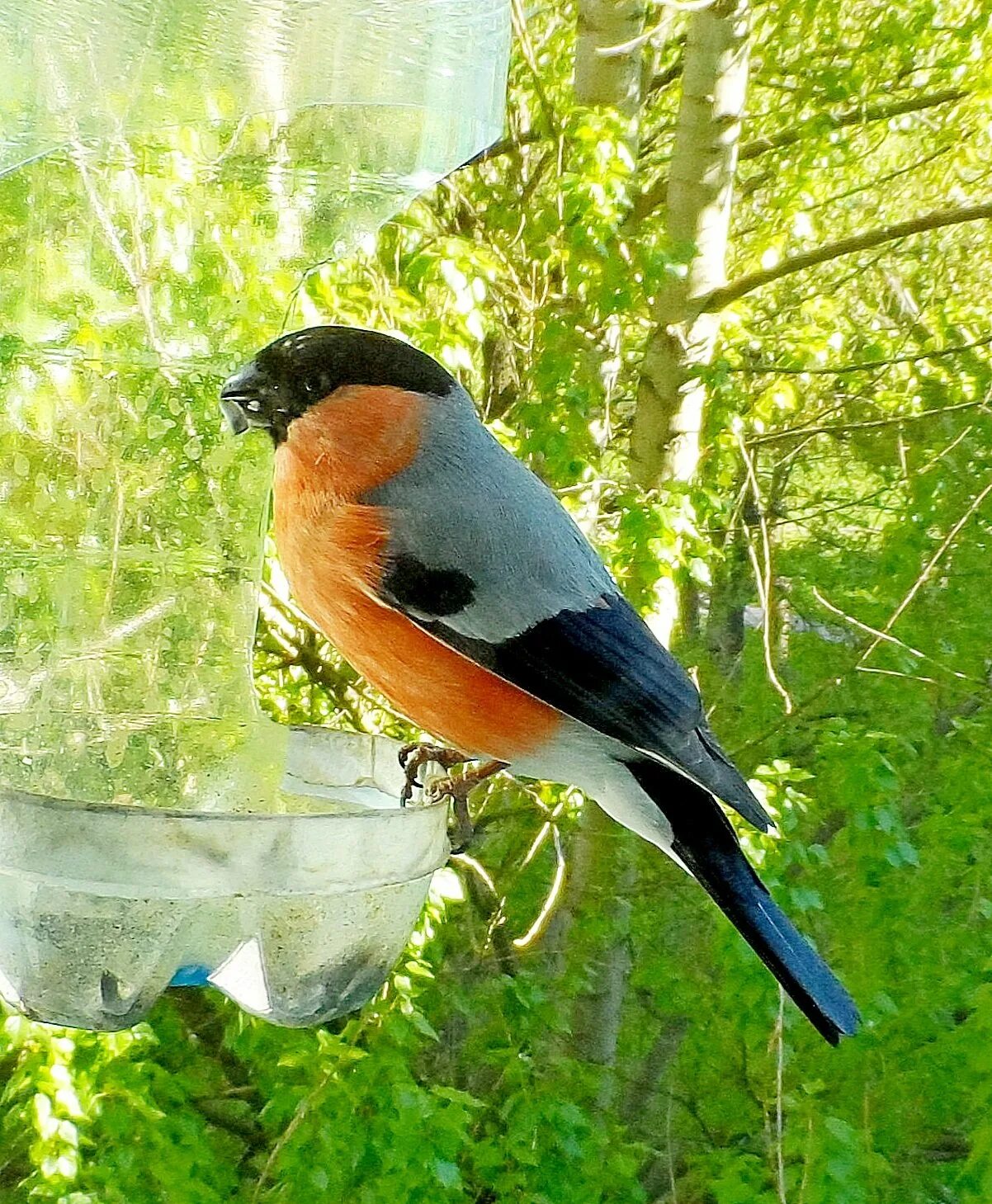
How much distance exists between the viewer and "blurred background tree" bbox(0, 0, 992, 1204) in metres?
2.02

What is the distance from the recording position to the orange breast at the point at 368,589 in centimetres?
88

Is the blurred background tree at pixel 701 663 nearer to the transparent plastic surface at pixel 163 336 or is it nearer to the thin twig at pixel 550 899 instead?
the thin twig at pixel 550 899

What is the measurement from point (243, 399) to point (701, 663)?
1.77m

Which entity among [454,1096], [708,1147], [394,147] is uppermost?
[394,147]

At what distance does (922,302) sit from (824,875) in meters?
1.14

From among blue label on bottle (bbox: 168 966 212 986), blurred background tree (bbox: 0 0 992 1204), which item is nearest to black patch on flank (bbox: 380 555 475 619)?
blue label on bottle (bbox: 168 966 212 986)

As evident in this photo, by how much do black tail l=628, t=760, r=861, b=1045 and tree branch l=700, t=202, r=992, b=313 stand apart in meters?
1.42

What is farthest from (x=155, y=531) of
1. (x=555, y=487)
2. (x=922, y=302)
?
(x=922, y=302)

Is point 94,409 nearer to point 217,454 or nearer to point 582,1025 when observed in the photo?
point 217,454

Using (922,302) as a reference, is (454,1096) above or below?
below

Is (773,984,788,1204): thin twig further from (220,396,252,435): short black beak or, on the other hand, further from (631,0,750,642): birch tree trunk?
(220,396,252,435): short black beak

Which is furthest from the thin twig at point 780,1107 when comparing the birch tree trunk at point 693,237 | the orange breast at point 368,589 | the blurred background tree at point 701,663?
the orange breast at point 368,589

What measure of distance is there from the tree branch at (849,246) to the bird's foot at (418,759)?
1445mm

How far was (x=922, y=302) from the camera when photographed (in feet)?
8.63
